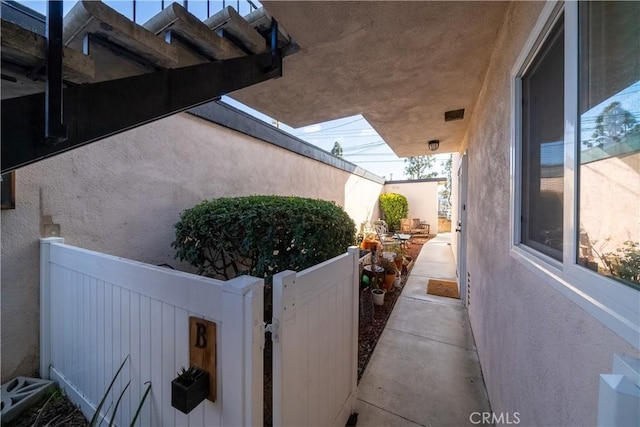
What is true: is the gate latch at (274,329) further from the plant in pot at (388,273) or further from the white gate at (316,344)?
the plant in pot at (388,273)

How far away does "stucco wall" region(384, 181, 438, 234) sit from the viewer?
466 inches

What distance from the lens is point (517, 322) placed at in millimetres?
1308

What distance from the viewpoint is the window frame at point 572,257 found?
1.85ft

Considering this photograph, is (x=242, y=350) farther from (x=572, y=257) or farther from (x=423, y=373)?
(x=423, y=373)

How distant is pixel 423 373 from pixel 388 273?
189cm

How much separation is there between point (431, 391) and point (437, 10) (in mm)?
2671

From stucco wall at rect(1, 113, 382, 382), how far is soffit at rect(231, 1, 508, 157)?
79 centimetres

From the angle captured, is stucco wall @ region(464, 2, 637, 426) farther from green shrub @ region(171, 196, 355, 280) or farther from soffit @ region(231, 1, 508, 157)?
green shrub @ region(171, 196, 355, 280)

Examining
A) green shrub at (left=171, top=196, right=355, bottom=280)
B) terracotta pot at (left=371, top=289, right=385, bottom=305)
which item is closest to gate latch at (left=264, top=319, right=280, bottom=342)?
green shrub at (left=171, top=196, right=355, bottom=280)

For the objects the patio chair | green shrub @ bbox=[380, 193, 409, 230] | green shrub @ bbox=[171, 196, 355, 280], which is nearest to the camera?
green shrub @ bbox=[171, 196, 355, 280]

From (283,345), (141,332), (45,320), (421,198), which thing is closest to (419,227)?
(421,198)

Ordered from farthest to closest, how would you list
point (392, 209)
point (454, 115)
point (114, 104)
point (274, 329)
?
point (392, 209) → point (454, 115) → point (114, 104) → point (274, 329)

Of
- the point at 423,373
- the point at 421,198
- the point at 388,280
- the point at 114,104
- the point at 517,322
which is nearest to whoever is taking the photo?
the point at 114,104

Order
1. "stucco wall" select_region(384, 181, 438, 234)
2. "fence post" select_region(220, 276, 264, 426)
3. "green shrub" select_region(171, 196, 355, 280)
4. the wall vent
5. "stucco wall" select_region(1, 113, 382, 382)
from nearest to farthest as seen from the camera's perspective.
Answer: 1. "fence post" select_region(220, 276, 264, 426)
2. "stucco wall" select_region(1, 113, 382, 382)
3. "green shrub" select_region(171, 196, 355, 280)
4. the wall vent
5. "stucco wall" select_region(384, 181, 438, 234)
